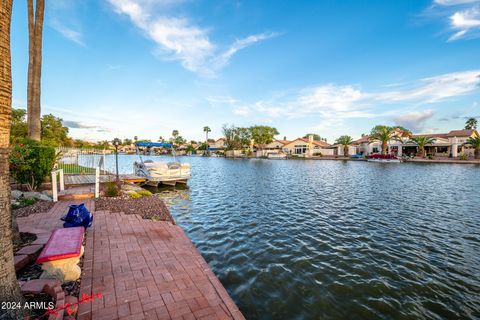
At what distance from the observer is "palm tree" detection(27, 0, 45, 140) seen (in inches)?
420

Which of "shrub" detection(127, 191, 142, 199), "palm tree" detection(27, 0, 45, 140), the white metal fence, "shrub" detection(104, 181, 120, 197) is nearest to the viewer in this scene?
"shrub" detection(104, 181, 120, 197)

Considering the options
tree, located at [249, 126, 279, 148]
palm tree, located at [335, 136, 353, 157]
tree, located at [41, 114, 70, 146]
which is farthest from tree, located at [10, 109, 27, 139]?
palm tree, located at [335, 136, 353, 157]

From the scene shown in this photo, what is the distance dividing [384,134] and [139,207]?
57892mm

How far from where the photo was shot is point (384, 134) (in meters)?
51.5

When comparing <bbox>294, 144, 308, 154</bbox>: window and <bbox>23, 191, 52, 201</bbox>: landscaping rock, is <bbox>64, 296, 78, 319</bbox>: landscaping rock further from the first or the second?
<bbox>294, 144, 308, 154</bbox>: window

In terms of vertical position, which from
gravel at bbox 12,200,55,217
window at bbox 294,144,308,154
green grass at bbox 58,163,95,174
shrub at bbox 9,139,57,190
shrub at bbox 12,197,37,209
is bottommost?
gravel at bbox 12,200,55,217

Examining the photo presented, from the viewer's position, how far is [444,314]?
13.4 feet

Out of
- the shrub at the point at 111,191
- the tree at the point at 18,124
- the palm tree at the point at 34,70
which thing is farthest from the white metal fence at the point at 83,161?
the shrub at the point at 111,191

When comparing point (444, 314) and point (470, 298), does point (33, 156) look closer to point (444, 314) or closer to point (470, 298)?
point (444, 314)

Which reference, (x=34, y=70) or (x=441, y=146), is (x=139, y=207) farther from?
(x=441, y=146)

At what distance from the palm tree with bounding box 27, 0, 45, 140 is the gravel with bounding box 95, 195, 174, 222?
562 centimetres

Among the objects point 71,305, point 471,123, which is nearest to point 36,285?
point 71,305

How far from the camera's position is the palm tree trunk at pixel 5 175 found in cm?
242

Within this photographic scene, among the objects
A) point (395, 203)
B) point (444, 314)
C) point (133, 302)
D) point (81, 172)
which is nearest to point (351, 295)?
point (444, 314)
